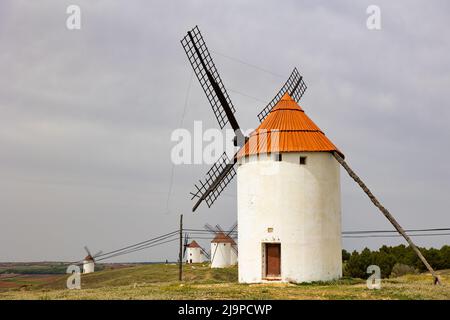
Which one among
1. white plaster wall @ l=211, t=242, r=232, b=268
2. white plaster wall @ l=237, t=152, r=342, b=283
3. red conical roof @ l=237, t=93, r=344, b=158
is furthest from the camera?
white plaster wall @ l=211, t=242, r=232, b=268

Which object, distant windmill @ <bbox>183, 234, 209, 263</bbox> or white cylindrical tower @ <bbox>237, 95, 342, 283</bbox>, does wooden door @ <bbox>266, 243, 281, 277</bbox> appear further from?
distant windmill @ <bbox>183, 234, 209, 263</bbox>

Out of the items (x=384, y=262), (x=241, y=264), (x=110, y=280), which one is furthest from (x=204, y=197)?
(x=110, y=280)

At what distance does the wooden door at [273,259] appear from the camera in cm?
2361

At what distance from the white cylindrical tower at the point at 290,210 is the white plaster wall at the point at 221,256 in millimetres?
43292

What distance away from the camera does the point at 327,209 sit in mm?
24125

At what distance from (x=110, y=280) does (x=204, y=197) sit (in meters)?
33.3

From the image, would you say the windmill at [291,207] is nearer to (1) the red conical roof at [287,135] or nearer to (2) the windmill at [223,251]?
(1) the red conical roof at [287,135]

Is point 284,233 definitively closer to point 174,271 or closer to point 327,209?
point 327,209

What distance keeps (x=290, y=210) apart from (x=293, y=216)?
0.31m

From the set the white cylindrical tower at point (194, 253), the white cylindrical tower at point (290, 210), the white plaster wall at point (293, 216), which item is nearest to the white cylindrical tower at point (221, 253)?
the white cylindrical tower at point (194, 253)

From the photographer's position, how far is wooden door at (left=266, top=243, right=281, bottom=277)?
23.6 m

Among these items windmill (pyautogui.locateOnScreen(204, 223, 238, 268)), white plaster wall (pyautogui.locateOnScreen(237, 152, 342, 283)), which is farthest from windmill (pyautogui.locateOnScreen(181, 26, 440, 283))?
windmill (pyautogui.locateOnScreen(204, 223, 238, 268))

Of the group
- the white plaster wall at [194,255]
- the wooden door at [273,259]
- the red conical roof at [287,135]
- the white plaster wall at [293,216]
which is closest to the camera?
the white plaster wall at [293,216]

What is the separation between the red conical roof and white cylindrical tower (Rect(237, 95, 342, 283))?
0.16ft
